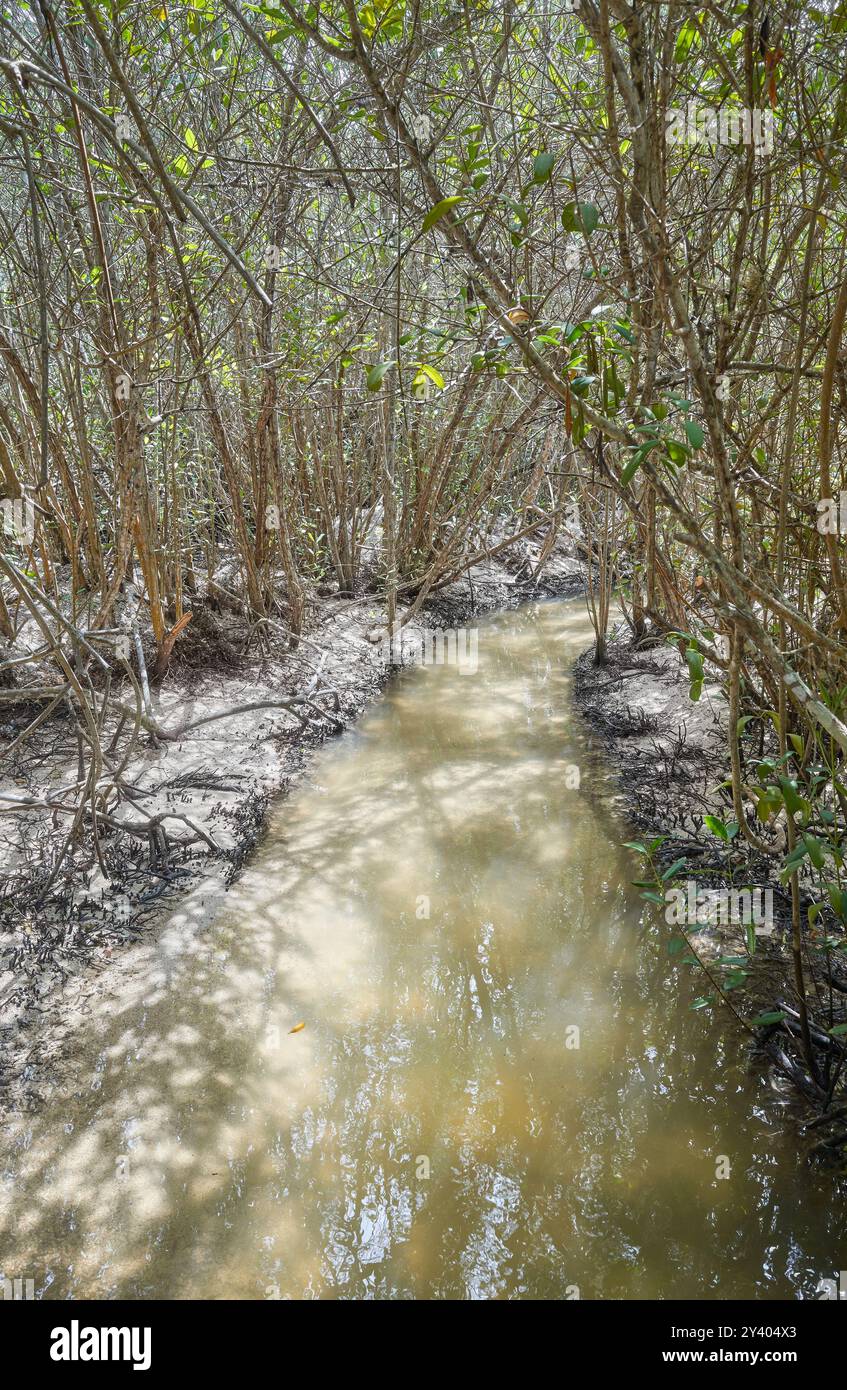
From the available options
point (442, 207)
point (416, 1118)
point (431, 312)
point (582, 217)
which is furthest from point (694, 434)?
point (431, 312)

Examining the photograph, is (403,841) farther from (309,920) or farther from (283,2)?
(283,2)

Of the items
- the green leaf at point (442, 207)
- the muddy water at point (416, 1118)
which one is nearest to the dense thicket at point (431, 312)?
the green leaf at point (442, 207)

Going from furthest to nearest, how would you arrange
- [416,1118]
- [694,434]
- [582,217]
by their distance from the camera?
[416,1118] < [582,217] < [694,434]

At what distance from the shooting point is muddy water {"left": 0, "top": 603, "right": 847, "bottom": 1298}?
8.00ft

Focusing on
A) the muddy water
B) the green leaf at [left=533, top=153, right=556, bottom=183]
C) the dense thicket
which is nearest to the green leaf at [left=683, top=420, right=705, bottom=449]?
the dense thicket

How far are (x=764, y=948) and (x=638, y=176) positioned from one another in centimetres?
289

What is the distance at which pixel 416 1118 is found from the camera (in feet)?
9.68

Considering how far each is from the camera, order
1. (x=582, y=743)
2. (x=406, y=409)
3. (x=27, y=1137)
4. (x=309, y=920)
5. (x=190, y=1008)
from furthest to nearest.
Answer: (x=406, y=409)
(x=582, y=743)
(x=309, y=920)
(x=190, y=1008)
(x=27, y=1137)

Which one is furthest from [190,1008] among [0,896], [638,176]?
[638,176]

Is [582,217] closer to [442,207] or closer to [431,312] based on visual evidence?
[442,207]

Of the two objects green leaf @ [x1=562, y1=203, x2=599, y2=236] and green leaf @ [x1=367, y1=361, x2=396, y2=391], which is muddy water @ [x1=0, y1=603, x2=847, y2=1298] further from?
green leaf @ [x1=562, y1=203, x2=599, y2=236]

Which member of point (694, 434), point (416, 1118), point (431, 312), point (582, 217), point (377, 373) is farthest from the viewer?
point (431, 312)
